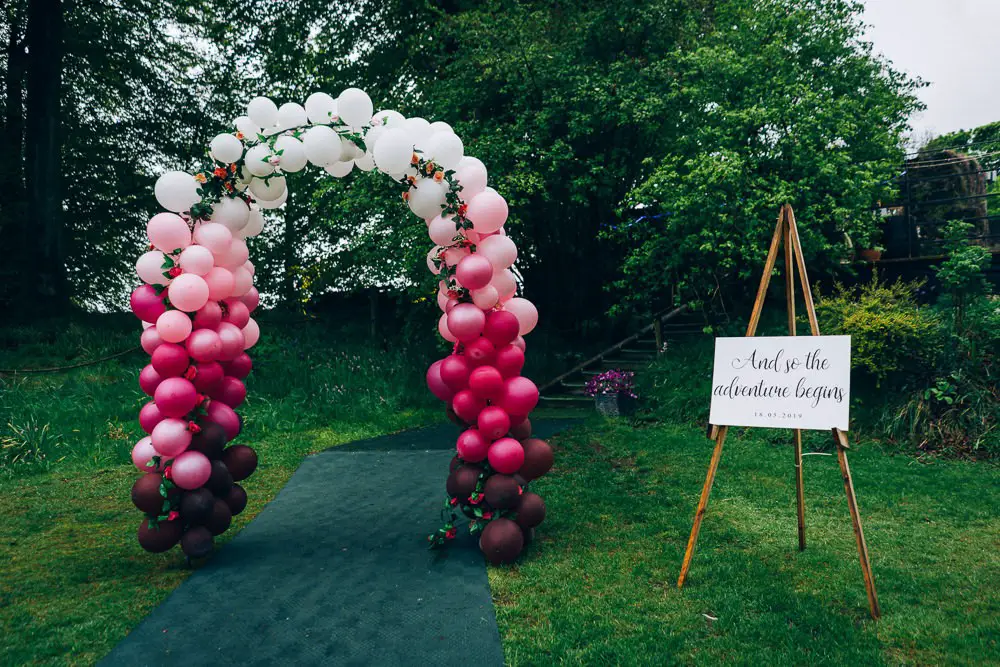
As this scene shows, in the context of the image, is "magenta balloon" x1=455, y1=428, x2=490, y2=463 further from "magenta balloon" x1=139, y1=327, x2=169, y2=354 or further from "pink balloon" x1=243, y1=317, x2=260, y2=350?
"magenta balloon" x1=139, y1=327, x2=169, y2=354

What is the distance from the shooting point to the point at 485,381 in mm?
4352

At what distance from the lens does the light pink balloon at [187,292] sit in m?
4.09

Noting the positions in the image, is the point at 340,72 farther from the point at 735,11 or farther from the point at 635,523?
the point at 635,523

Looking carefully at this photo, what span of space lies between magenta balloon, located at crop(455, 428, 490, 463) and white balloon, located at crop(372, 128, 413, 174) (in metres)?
1.89

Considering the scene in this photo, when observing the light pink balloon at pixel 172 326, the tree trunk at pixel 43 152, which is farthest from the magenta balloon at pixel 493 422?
the tree trunk at pixel 43 152

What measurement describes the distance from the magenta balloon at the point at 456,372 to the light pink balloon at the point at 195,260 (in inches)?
67.3

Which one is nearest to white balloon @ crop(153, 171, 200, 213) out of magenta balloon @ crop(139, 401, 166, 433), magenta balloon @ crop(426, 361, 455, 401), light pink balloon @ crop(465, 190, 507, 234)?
magenta balloon @ crop(139, 401, 166, 433)

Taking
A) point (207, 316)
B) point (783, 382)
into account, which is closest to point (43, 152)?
point (207, 316)

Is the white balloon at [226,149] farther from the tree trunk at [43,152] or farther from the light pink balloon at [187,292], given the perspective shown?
the tree trunk at [43,152]

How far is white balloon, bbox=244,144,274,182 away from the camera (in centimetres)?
434

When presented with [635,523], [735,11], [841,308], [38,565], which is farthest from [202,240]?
[735,11]

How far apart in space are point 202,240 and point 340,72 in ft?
27.5

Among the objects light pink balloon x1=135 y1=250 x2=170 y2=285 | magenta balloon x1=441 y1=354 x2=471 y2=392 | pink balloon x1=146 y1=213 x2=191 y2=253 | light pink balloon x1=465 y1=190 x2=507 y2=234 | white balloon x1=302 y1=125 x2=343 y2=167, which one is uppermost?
white balloon x1=302 y1=125 x2=343 y2=167

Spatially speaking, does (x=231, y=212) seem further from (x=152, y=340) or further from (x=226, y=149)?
(x=152, y=340)
